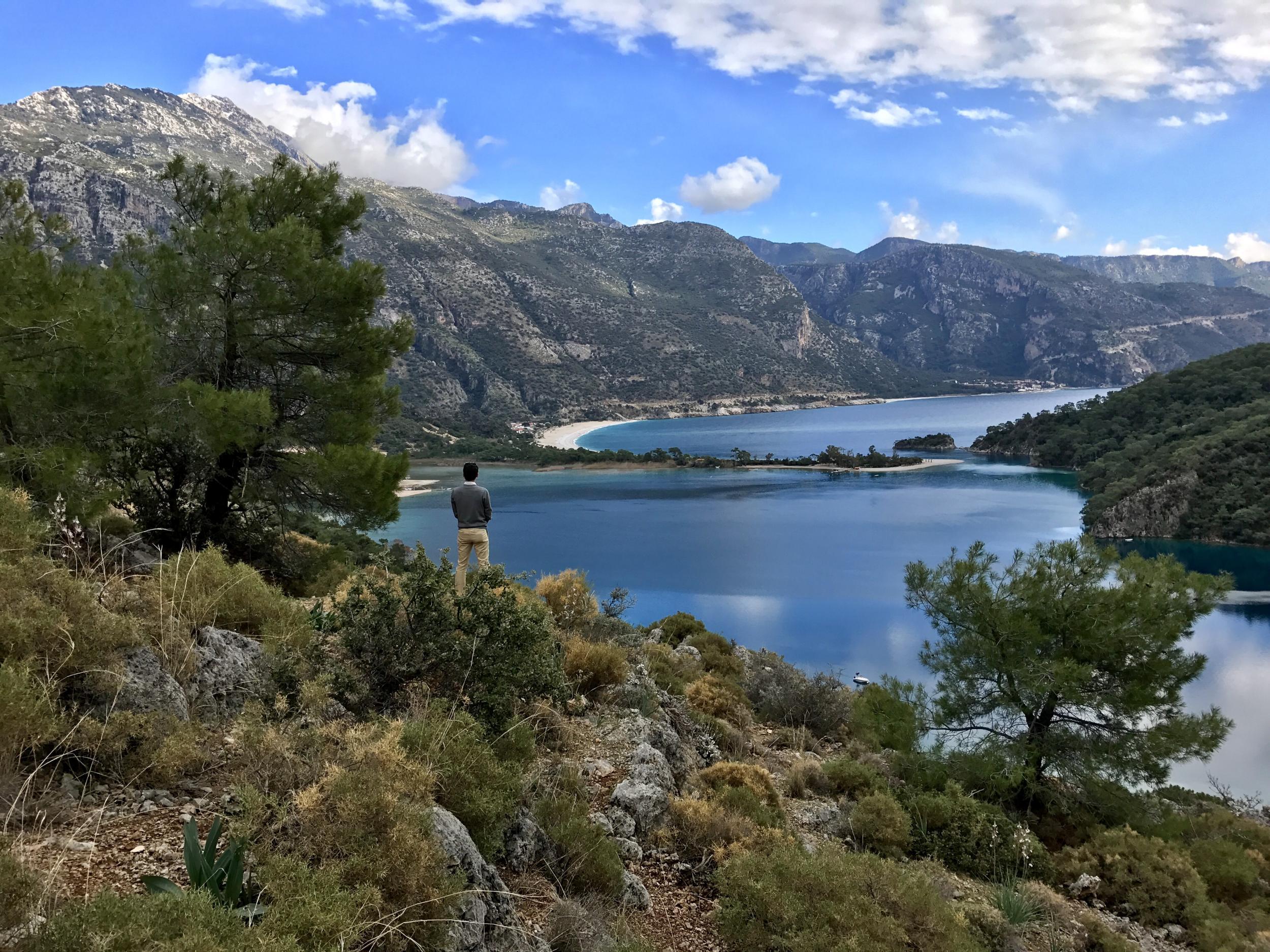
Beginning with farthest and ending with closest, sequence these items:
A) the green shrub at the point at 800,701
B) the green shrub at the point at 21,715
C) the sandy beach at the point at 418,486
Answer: the sandy beach at the point at 418,486 → the green shrub at the point at 800,701 → the green shrub at the point at 21,715

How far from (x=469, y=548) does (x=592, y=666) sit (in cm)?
165

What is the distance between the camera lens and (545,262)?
146750 mm

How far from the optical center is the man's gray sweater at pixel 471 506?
683 centimetres

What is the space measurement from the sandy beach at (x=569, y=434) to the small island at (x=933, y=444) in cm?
4254

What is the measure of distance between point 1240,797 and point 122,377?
72.7ft

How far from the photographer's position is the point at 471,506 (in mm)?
6832

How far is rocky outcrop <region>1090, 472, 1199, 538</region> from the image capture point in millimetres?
48344

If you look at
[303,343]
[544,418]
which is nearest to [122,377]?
[303,343]

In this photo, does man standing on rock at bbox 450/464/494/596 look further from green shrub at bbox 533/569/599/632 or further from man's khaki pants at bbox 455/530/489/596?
green shrub at bbox 533/569/599/632

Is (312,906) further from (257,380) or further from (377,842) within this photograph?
(257,380)

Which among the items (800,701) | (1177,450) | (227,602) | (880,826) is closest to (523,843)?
(227,602)

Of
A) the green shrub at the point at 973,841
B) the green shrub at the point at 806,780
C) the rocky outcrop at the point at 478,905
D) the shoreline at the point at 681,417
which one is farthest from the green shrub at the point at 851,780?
the shoreline at the point at 681,417

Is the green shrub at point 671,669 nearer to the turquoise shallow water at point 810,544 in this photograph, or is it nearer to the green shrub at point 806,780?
the green shrub at point 806,780

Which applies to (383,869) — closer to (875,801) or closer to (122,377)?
(875,801)
